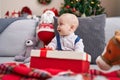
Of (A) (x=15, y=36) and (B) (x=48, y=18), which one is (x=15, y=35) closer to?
(A) (x=15, y=36)

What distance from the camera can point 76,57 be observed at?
1184 mm

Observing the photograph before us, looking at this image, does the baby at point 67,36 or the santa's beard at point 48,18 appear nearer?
the baby at point 67,36

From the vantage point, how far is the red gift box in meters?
1.18

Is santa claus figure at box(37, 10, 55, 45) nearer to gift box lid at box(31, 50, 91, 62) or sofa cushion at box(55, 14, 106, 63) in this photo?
sofa cushion at box(55, 14, 106, 63)

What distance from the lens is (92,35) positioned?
1.76 metres

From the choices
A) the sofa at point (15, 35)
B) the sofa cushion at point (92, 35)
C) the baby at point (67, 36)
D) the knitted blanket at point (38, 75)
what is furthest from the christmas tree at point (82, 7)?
the knitted blanket at point (38, 75)

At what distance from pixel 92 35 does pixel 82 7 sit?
7.84 ft

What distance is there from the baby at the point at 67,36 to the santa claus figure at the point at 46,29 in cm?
25

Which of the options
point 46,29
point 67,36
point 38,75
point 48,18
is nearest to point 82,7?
point 48,18

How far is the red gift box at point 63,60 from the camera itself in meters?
1.18

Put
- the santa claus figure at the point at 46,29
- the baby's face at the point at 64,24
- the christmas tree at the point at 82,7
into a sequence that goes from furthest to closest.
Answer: the christmas tree at the point at 82,7
the santa claus figure at the point at 46,29
the baby's face at the point at 64,24

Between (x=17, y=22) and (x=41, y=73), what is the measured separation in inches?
50.4

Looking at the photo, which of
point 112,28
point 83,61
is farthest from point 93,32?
point 83,61

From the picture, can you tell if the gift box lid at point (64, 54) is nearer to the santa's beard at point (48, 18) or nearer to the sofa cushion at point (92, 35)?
the sofa cushion at point (92, 35)
